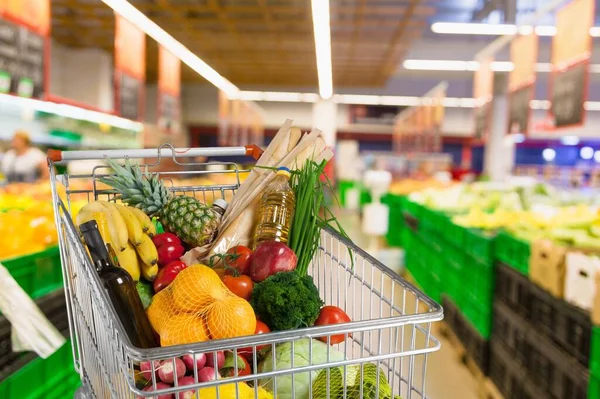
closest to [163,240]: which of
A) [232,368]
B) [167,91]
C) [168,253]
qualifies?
[168,253]

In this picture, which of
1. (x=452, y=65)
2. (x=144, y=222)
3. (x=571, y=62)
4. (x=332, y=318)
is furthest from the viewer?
(x=452, y=65)

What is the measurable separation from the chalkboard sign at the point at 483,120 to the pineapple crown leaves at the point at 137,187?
30.8 feet

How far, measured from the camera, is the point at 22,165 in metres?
7.63

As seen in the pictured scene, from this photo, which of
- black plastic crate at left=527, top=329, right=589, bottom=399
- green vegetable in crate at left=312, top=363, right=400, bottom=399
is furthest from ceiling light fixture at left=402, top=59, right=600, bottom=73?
green vegetable in crate at left=312, top=363, right=400, bottom=399

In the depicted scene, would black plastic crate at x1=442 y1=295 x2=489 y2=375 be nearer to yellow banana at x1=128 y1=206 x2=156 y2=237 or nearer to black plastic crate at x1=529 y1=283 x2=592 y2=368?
black plastic crate at x1=529 y1=283 x2=592 y2=368

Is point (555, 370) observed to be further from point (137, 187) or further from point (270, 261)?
point (137, 187)

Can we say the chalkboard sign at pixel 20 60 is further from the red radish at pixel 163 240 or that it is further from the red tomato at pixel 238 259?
the red tomato at pixel 238 259

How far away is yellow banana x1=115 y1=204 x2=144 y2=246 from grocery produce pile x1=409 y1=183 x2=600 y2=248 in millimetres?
2842

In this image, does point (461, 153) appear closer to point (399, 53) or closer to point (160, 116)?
point (399, 53)

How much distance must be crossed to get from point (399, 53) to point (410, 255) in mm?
6588

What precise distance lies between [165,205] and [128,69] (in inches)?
231

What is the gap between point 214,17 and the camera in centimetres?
941

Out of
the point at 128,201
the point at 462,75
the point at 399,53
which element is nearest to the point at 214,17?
the point at 399,53

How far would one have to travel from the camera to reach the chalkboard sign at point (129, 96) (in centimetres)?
704
